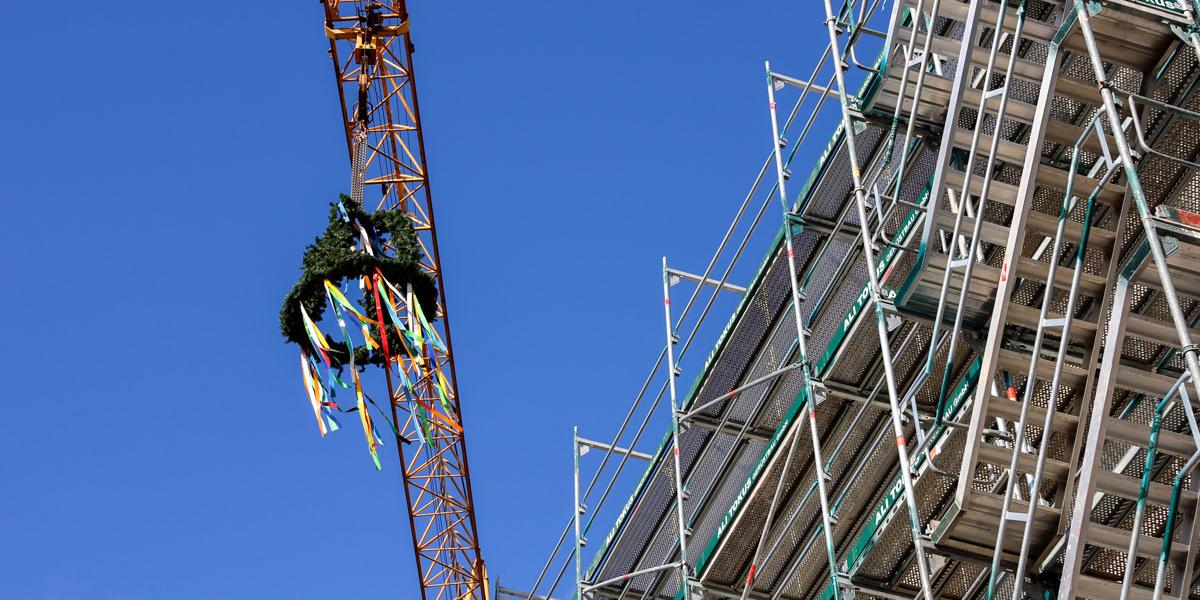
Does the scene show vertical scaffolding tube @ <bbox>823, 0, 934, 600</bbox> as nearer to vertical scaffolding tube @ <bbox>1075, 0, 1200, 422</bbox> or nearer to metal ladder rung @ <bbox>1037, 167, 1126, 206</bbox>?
metal ladder rung @ <bbox>1037, 167, 1126, 206</bbox>

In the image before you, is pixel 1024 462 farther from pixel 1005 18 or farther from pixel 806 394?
pixel 806 394

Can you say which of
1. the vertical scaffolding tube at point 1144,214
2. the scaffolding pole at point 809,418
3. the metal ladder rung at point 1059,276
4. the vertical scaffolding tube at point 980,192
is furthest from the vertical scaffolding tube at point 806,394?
the vertical scaffolding tube at point 1144,214

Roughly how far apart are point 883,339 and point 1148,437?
166 inches

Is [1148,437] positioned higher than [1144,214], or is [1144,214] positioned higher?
[1144,214]

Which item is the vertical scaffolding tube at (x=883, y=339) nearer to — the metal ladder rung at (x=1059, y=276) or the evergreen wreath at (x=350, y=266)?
the metal ladder rung at (x=1059, y=276)

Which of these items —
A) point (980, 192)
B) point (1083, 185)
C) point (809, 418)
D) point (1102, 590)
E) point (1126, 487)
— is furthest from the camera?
point (809, 418)

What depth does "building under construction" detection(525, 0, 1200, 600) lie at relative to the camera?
1248 centimetres

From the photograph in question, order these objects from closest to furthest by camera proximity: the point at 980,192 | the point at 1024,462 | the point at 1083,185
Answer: the point at 1024,462 → the point at 1083,185 → the point at 980,192

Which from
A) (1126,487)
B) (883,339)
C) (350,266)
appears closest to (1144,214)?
(1126,487)

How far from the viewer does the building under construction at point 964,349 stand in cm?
1248

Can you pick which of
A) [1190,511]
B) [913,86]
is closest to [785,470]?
[913,86]

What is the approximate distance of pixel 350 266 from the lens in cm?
2900

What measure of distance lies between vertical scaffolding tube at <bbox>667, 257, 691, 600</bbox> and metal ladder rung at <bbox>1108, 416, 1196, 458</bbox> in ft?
29.0

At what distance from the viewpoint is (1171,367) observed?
51.0 feet
